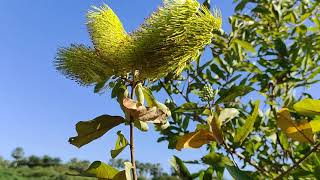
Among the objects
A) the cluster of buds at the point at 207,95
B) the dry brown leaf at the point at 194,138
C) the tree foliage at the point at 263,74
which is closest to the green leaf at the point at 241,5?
the tree foliage at the point at 263,74

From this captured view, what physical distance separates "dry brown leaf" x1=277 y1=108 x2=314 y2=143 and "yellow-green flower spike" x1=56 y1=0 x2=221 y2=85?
305mm

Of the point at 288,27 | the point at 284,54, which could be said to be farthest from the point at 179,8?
the point at 288,27

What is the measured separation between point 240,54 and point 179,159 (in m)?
1.50

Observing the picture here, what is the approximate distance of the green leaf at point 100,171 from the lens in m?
1.01

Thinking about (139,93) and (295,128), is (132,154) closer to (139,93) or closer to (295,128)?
(139,93)

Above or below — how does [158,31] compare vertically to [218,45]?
below

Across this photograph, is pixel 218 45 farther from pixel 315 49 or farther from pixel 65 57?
pixel 65 57

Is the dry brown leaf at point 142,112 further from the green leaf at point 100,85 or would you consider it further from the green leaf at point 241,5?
the green leaf at point 241,5

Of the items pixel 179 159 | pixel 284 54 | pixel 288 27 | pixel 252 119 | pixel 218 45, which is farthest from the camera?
pixel 288 27

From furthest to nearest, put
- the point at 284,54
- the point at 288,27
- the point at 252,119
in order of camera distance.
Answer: the point at 288,27
the point at 284,54
the point at 252,119

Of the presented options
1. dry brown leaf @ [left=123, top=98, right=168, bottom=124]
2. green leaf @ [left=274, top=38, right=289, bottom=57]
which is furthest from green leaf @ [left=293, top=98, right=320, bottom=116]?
green leaf @ [left=274, top=38, right=289, bottom=57]

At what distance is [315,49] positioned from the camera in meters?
2.50

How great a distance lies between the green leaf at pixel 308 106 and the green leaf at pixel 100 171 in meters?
0.40

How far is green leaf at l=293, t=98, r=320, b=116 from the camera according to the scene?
97cm
